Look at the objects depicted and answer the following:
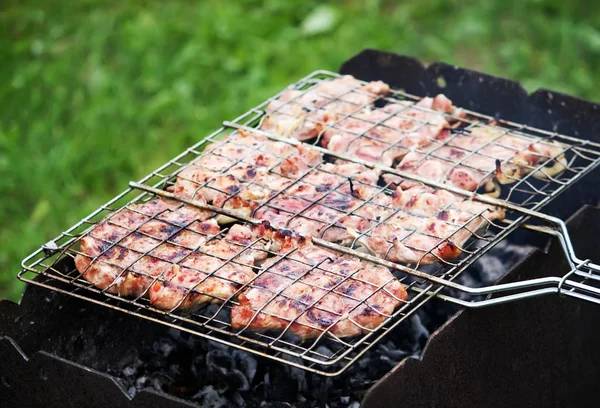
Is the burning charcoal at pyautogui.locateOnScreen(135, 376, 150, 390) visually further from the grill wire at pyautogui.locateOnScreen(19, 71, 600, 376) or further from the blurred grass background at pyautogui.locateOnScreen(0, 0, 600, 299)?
the blurred grass background at pyautogui.locateOnScreen(0, 0, 600, 299)

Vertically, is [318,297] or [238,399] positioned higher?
[318,297]

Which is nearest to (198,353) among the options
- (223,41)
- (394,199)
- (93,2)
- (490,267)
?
(394,199)

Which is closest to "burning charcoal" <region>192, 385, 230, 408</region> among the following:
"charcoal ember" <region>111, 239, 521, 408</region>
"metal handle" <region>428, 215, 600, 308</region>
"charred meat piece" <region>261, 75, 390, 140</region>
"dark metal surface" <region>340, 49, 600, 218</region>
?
"charcoal ember" <region>111, 239, 521, 408</region>

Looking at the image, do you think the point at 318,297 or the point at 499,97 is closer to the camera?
the point at 318,297

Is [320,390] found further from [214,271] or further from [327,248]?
[214,271]

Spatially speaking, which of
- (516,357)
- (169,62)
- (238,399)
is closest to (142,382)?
(238,399)

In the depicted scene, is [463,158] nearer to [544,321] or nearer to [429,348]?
[544,321]
